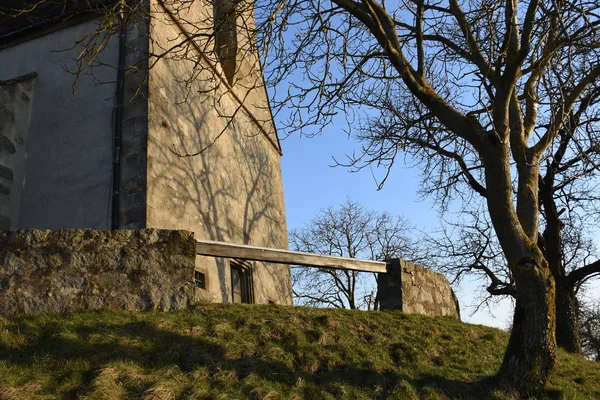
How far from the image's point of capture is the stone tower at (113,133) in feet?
28.8

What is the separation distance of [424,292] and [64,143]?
654 cm

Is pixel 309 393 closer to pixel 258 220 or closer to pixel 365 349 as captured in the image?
pixel 365 349

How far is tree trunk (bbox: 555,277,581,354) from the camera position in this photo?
1165 centimetres

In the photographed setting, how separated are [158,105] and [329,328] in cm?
494

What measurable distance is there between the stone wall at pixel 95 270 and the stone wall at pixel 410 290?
3.53 metres

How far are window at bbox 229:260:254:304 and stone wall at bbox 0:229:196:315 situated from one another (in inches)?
165

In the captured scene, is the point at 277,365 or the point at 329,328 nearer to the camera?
the point at 277,365

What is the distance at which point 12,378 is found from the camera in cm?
467

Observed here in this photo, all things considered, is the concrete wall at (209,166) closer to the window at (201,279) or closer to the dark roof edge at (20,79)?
the window at (201,279)

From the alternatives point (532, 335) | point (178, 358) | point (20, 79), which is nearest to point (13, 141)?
point (20, 79)

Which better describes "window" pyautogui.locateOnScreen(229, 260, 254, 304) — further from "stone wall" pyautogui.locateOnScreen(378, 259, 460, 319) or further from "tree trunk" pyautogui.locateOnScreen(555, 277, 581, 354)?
"tree trunk" pyautogui.locateOnScreen(555, 277, 581, 354)

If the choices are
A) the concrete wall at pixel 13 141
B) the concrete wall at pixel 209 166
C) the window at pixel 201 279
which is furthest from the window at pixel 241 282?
the concrete wall at pixel 13 141

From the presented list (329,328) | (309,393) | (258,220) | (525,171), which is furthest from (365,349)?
(258,220)

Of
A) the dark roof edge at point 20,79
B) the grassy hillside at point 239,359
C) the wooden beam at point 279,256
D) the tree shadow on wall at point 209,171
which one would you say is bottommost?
the grassy hillside at point 239,359
